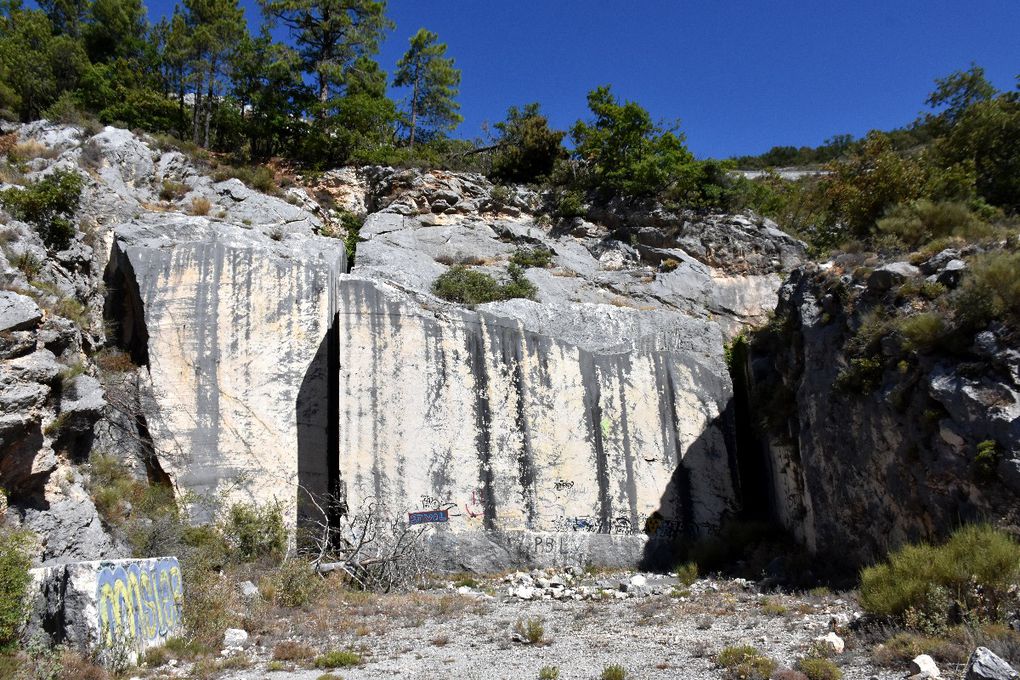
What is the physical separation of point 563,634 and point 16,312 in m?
8.52

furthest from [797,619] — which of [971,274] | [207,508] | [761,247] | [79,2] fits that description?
[79,2]

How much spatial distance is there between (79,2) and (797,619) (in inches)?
1260

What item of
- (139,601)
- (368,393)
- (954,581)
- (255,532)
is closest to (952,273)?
(954,581)

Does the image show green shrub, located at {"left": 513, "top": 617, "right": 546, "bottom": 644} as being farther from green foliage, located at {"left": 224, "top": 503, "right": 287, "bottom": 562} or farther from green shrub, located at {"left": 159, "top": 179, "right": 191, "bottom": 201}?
green shrub, located at {"left": 159, "top": 179, "right": 191, "bottom": 201}

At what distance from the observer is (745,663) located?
20.1 ft

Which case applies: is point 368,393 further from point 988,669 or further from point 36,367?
point 988,669

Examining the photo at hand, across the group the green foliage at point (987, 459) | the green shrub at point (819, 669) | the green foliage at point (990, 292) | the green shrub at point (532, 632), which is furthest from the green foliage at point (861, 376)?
the green shrub at point (532, 632)

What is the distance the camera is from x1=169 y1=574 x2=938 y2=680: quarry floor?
6461 mm

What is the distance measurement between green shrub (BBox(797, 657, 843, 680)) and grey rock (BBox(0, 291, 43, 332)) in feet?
34.1

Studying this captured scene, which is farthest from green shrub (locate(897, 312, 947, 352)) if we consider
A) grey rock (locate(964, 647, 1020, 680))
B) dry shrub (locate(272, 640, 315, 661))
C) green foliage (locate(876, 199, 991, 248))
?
dry shrub (locate(272, 640, 315, 661))

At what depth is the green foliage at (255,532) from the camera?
11.4 meters

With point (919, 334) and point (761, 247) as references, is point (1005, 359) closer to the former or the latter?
point (919, 334)

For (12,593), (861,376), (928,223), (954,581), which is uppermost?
(928,223)

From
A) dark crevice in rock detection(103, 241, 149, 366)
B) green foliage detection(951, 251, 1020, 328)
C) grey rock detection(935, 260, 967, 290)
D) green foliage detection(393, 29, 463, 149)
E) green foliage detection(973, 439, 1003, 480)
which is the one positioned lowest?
green foliage detection(973, 439, 1003, 480)
